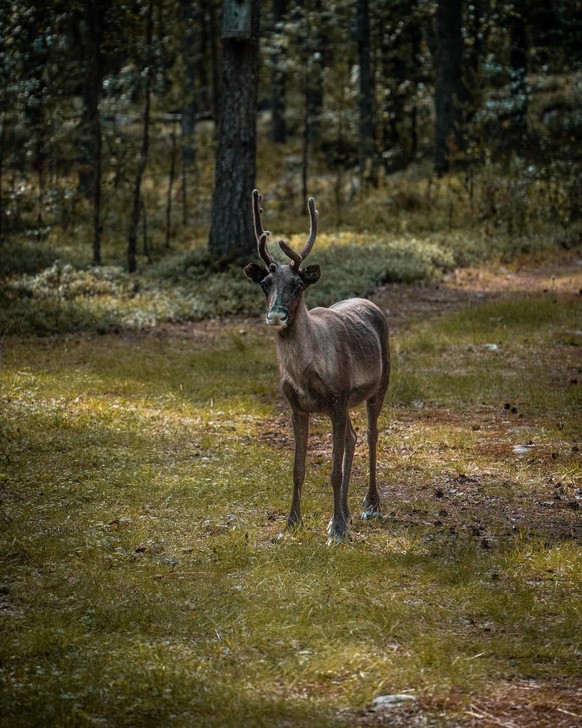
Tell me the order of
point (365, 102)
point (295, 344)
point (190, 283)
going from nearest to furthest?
point (295, 344) < point (190, 283) < point (365, 102)

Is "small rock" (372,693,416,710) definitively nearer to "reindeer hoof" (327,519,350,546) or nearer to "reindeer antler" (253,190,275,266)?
"reindeer hoof" (327,519,350,546)

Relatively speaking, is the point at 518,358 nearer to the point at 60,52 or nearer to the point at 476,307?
the point at 476,307

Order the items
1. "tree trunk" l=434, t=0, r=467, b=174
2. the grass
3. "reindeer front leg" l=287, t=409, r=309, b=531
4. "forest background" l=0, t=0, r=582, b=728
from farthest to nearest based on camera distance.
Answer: "tree trunk" l=434, t=0, r=467, b=174, "reindeer front leg" l=287, t=409, r=309, b=531, "forest background" l=0, t=0, r=582, b=728, the grass

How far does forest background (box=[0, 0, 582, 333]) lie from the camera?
19469mm

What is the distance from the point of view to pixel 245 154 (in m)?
19.6

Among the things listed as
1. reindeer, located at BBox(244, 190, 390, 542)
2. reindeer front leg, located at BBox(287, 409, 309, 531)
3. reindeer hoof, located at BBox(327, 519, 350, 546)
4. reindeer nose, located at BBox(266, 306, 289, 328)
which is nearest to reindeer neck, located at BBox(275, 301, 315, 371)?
reindeer, located at BBox(244, 190, 390, 542)

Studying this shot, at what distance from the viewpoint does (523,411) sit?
12336mm

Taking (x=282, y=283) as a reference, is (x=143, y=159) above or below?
above

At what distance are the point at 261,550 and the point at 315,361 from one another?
4.97ft

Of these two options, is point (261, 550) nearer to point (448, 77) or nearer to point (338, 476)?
point (338, 476)

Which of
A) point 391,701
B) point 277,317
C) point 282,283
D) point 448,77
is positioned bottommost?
point 391,701

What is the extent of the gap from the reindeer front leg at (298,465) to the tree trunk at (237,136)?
11.4 m

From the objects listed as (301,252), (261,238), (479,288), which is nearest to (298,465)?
(301,252)

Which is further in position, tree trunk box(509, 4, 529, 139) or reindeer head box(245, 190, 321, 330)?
tree trunk box(509, 4, 529, 139)
